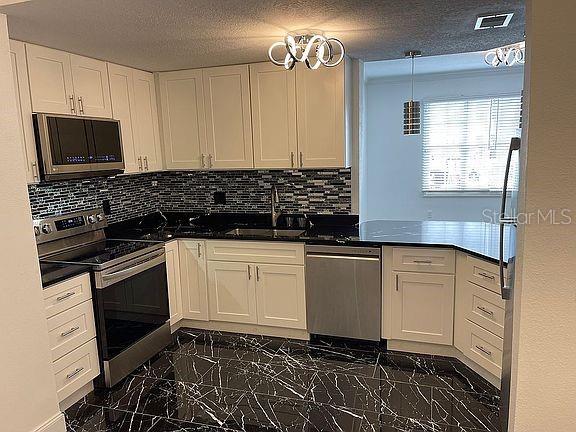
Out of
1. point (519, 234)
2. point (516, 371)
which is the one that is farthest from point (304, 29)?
point (516, 371)

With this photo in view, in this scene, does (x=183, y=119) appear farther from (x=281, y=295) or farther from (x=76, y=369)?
(x=76, y=369)

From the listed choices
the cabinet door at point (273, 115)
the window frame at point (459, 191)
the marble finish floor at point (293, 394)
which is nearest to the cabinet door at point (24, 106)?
the marble finish floor at point (293, 394)

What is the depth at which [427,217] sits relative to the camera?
6.53 metres

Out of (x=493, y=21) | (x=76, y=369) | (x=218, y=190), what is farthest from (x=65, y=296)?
(x=493, y=21)

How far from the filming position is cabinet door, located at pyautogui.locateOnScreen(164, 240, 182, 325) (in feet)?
11.7

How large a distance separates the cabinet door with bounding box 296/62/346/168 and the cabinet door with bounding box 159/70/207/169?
0.91 meters

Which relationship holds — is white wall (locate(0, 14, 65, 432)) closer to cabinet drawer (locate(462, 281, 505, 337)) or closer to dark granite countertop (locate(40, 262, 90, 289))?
dark granite countertop (locate(40, 262, 90, 289))

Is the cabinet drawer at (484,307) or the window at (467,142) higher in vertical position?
the window at (467,142)

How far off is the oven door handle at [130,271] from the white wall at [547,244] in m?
2.35

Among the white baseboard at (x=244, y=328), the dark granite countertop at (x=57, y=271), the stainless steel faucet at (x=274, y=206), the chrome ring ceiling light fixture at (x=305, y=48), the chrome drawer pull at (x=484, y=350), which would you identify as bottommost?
the white baseboard at (x=244, y=328)

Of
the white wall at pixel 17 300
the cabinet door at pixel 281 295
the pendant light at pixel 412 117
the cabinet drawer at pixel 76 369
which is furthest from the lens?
the cabinet door at pixel 281 295

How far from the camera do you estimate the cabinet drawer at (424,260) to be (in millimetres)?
3045

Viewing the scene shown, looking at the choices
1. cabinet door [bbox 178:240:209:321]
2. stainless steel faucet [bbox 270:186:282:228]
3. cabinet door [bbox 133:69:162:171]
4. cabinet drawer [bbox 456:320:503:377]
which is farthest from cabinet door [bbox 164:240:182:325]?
cabinet drawer [bbox 456:320:503:377]

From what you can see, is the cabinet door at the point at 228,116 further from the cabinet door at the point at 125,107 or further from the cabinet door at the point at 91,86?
the cabinet door at the point at 91,86
